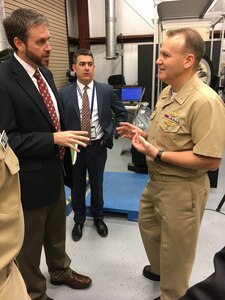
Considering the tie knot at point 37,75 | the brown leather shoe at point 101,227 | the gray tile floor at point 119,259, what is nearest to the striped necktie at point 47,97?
the tie knot at point 37,75

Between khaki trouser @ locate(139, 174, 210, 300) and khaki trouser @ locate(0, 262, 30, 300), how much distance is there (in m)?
0.88

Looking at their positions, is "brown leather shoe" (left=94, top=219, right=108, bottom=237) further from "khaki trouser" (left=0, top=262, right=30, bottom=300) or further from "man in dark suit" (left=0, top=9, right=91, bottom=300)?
"khaki trouser" (left=0, top=262, right=30, bottom=300)

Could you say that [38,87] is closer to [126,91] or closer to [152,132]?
Answer: [152,132]

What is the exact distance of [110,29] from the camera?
234 inches

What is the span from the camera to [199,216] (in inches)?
59.9

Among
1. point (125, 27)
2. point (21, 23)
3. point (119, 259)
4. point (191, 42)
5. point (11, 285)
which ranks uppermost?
point (125, 27)

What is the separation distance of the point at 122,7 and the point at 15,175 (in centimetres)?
653

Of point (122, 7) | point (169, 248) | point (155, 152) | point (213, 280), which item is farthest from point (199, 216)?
point (122, 7)

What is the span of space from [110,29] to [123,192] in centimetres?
439

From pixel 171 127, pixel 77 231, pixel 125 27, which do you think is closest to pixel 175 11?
pixel 171 127

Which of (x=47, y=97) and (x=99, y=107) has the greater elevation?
(x=47, y=97)

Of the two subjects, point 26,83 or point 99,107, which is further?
point 99,107

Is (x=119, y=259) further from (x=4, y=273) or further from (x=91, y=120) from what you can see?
(x=4, y=273)

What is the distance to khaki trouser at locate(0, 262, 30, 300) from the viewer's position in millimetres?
849
